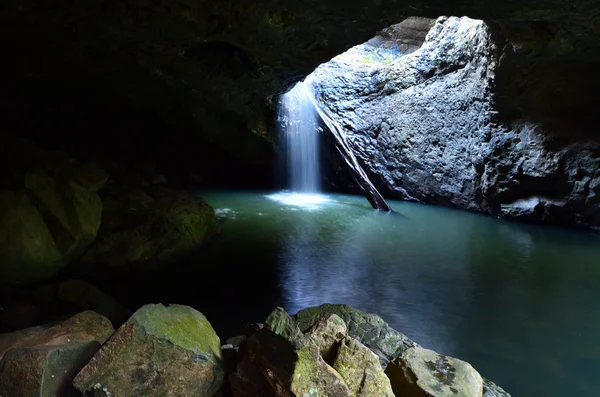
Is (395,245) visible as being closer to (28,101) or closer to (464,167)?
(464,167)

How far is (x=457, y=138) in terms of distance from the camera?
10.1 metres

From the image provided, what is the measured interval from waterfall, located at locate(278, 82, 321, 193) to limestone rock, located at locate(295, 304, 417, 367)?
917cm

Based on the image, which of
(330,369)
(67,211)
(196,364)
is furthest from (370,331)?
(67,211)

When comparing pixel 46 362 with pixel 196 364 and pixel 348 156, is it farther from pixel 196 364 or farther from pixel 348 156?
pixel 348 156

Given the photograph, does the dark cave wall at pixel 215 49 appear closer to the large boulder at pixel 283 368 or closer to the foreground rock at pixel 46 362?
the foreground rock at pixel 46 362

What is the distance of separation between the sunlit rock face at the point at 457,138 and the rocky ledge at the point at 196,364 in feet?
22.7

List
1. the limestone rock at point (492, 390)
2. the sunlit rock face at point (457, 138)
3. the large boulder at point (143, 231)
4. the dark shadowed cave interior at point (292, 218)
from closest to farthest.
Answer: the dark shadowed cave interior at point (292, 218) → the limestone rock at point (492, 390) → the large boulder at point (143, 231) → the sunlit rock face at point (457, 138)

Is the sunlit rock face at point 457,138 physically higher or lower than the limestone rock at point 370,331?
higher

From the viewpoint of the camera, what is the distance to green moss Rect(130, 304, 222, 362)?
2.01 meters

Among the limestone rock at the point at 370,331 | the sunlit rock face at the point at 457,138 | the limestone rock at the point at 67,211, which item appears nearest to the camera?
the limestone rock at the point at 370,331

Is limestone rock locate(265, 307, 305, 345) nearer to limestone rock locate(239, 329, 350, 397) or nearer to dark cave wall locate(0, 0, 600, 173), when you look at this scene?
limestone rock locate(239, 329, 350, 397)

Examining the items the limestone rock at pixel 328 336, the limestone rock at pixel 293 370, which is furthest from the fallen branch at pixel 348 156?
the limestone rock at pixel 293 370

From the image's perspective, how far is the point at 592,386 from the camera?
8.84 feet

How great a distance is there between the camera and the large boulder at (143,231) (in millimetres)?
4613
